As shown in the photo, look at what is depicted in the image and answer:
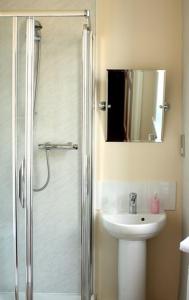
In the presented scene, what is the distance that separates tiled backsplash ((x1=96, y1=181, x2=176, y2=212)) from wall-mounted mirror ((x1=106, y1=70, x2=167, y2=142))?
1.18 feet

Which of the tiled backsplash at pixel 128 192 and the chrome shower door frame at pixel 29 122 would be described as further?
the tiled backsplash at pixel 128 192

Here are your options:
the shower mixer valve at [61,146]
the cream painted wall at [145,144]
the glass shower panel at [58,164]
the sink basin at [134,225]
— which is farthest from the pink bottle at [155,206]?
the shower mixer valve at [61,146]

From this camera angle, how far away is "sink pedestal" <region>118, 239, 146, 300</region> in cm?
247

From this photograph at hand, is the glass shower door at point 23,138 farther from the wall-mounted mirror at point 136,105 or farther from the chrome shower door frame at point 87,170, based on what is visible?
the wall-mounted mirror at point 136,105

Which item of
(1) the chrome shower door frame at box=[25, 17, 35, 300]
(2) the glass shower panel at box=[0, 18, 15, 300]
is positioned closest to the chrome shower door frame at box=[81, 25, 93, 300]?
(1) the chrome shower door frame at box=[25, 17, 35, 300]

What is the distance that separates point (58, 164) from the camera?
2670 mm

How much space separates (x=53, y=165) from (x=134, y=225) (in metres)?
0.79

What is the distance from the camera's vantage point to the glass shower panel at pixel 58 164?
258 centimetres

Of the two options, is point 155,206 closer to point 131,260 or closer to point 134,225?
point 134,225

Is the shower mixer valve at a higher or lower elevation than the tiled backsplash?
higher

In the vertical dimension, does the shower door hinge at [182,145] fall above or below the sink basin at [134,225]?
above

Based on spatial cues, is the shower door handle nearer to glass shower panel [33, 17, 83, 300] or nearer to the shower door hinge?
glass shower panel [33, 17, 83, 300]

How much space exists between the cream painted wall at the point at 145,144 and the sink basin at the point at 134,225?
0.20m

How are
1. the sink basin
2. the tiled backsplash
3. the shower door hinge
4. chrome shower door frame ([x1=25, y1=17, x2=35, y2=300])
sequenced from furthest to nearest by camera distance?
the tiled backsplash < the shower door hinge < the sink basin < chrome shower door frame ([x1=25, y1=17, x2=35, y2=300])
